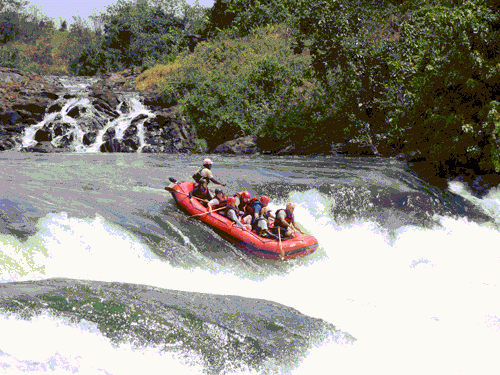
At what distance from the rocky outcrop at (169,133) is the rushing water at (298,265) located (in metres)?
10.3

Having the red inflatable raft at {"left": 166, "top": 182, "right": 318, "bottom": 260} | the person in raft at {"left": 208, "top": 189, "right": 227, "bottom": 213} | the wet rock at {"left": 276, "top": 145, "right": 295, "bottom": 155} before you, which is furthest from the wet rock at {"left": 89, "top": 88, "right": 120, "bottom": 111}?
the red inflatable raft at {"left": 166, "top": 182, "right": 318, "bottom": 260}

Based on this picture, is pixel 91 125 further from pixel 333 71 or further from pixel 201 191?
pixel 201 191

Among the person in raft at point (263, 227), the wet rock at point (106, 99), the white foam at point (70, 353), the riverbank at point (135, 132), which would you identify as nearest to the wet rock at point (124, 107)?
the wet rock at point (106, 99)

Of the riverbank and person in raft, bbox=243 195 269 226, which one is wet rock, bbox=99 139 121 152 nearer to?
the riverbank

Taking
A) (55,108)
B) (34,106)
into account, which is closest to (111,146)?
(55,108)

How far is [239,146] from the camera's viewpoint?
24641mm

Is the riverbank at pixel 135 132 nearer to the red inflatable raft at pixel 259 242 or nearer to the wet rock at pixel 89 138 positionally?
the wet rock at pixel 89 138

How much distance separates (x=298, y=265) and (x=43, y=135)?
19.4m

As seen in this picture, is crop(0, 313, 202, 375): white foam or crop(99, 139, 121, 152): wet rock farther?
crop(99, 139, 121, 152): wet rock

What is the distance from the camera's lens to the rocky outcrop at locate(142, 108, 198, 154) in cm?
2500

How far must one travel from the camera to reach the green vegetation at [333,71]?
1409 cm

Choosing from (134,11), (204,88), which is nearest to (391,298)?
(204,88)

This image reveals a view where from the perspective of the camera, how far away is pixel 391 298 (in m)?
7.75

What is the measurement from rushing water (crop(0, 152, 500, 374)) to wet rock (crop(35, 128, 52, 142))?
10612 millimetres
